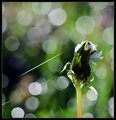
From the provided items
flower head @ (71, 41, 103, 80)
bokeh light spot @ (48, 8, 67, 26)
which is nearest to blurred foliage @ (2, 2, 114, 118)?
bokeh light spot @ (48, 8, 67, 26)

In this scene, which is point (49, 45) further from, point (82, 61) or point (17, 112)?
point (82, 61)

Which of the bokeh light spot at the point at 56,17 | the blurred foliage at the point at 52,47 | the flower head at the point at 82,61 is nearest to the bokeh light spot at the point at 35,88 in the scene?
the blurred foliage at the point at 52,47

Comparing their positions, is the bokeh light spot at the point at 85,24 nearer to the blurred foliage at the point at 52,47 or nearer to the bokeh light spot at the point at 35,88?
the blurred foliage at the point at 52,47

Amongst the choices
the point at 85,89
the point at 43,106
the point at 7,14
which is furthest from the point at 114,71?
the point at 7,14

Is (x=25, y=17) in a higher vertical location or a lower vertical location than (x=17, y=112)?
higher

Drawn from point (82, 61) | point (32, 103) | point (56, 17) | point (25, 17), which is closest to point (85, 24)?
point (56, 17)

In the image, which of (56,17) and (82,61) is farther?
(56,17)

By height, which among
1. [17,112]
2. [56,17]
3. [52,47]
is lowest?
[17,112]

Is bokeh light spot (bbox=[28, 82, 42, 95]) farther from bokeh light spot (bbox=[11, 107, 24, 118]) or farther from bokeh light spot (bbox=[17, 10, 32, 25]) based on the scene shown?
bokeh light spot (bbox=[17, 10, 32, 25])
